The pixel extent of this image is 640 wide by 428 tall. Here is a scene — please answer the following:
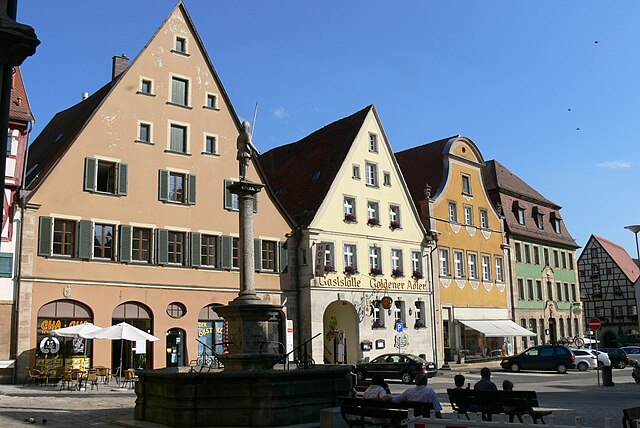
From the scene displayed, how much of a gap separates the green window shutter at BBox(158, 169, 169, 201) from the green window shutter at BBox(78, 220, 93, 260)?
3.38m

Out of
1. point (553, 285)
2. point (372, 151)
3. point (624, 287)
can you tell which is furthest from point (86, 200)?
point (624, 287)

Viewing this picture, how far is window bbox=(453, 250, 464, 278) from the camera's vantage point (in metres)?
43.0

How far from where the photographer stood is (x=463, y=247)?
144ft

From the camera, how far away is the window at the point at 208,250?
1249 inches

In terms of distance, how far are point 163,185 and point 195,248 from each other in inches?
118

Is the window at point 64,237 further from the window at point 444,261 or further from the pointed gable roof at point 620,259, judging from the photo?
the pointed gable roof at point 620,259

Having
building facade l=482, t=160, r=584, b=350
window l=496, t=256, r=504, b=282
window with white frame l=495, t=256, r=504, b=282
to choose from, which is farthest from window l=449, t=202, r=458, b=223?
building facade l=482, t=160, r=584, b=350

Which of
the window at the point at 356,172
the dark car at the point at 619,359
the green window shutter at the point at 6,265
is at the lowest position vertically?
the dark car at the point at 619,359

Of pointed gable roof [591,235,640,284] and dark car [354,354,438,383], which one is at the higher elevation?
pointed gable roof [591,235,640,284]

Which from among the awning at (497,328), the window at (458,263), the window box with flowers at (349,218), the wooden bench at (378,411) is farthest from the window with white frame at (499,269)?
the wooden bench at (378,411)

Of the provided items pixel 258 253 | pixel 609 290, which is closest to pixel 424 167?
pixel 258 253

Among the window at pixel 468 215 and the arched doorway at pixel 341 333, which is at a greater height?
the window at pixel 468 215

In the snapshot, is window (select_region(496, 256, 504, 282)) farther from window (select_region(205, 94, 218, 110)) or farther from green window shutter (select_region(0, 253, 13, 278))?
green window shutter (select_region(0, 253, 13, 278))

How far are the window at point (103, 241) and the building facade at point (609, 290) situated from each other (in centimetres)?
5593
